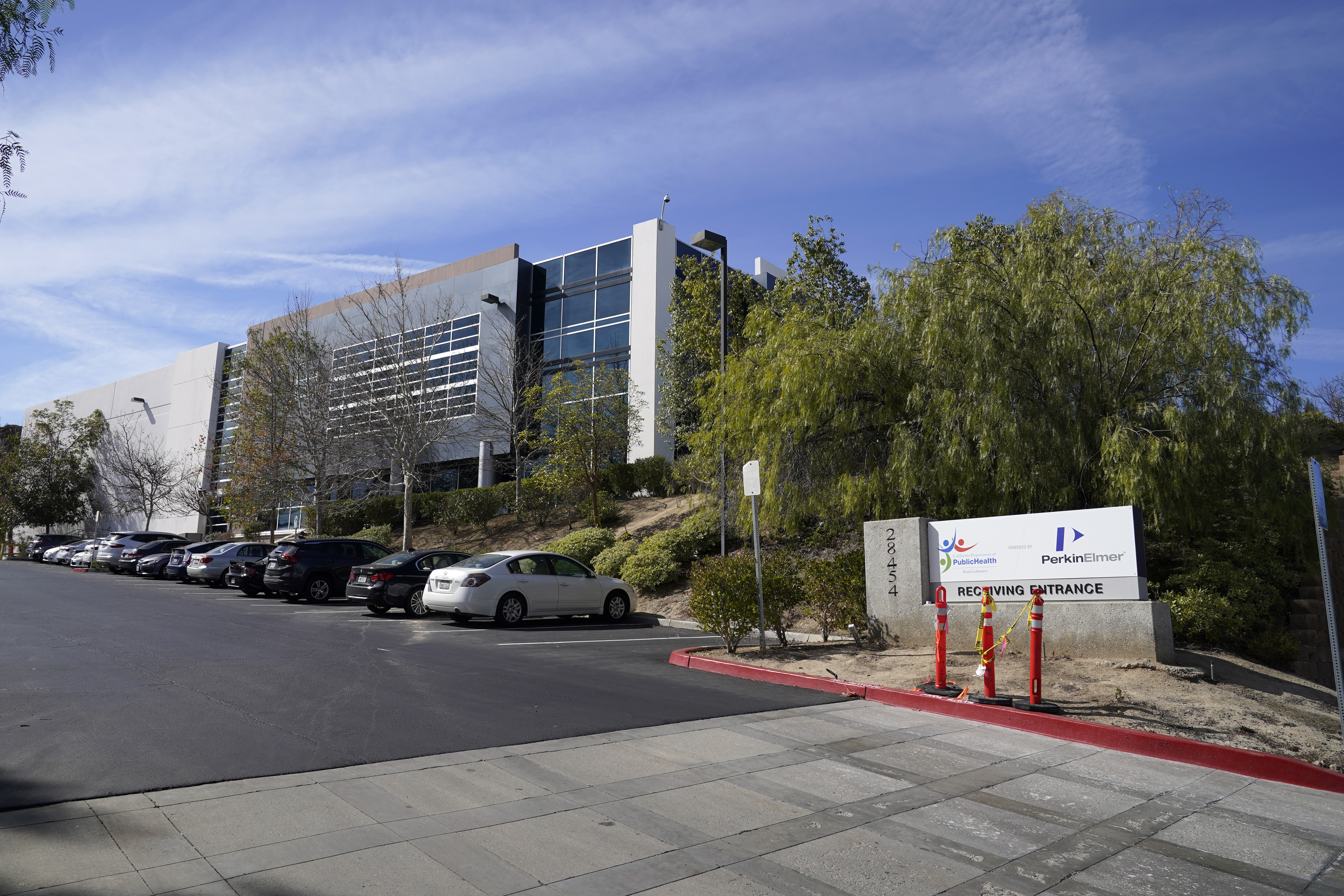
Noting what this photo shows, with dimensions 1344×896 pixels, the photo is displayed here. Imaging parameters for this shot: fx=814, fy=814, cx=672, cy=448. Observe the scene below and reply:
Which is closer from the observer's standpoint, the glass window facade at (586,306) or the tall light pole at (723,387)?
the tall light pole at (723,387)

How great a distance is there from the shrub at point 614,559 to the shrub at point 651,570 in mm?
661

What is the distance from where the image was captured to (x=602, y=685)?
9.40 metres

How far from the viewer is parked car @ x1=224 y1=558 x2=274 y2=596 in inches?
861

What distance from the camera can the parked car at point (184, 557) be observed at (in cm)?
2747

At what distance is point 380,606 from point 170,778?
12116 millimetres

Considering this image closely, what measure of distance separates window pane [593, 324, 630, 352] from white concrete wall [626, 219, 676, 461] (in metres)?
0.59

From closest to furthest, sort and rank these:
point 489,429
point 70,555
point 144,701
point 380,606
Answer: point 144,701 < point 380,606 < point 489,429 < point 70,555

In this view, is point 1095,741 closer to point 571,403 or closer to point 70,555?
point 571,403

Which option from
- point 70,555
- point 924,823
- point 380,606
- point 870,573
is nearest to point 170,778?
point 924,823

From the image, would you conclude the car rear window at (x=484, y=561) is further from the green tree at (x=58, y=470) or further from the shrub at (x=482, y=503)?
the green tree at (x=58, y=470)

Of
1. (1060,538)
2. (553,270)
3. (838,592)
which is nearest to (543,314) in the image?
(553,270)

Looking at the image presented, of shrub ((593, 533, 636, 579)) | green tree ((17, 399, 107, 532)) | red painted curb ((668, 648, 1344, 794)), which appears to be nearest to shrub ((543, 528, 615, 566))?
shrub ((593, 533, 636, 579))

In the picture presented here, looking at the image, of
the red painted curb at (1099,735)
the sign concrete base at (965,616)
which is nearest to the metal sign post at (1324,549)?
the red painted curb at (1099,735)

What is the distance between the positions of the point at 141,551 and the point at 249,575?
44.9 feet
